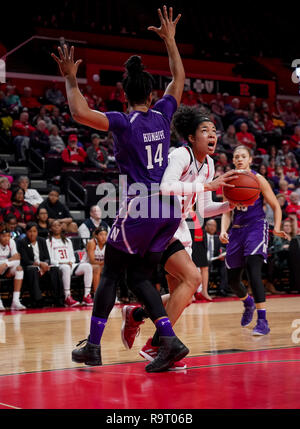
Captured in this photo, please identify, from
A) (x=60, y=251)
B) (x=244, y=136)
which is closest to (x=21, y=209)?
(x=60, y=251)

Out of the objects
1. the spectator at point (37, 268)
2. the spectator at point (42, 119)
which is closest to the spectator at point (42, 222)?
the spectator at point (37, 268)

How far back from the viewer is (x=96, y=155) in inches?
515

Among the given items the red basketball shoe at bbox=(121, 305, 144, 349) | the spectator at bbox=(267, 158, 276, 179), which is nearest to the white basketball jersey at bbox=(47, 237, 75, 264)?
the red basketball shoe at bbox=(121, 305, 144, 349)

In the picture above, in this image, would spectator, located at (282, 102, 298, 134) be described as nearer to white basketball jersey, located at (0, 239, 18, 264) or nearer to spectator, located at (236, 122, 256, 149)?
spectator, located at (236, 122, 256, 149)

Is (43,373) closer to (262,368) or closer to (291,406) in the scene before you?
(262,368)

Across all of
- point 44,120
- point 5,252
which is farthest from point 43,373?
point 44,120

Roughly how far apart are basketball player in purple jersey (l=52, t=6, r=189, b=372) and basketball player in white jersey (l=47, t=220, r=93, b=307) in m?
6.06

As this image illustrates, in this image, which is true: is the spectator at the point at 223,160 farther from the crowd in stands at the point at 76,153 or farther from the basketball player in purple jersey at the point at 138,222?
the basketball player in purple jersey at the point at 138,222

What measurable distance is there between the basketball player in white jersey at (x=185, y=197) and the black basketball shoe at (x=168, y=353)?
6.8 inches

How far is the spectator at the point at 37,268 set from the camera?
963 centimetres

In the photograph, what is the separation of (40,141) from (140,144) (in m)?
9.14

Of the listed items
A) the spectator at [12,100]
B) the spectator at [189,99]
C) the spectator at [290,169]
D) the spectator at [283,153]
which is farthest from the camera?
the spectator at [189,99]

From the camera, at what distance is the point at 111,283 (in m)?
3.97

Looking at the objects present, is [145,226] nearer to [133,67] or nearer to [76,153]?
[133,67]
